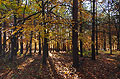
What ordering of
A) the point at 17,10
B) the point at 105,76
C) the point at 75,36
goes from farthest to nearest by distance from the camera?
the point at 75,36
the point at 105,76
the point at 17,10

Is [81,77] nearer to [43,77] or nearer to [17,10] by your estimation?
[43,77]

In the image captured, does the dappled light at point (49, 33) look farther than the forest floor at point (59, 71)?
No

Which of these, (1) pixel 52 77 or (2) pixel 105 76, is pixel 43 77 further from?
(2) pixel 105 76

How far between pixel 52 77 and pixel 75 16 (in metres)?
5.92

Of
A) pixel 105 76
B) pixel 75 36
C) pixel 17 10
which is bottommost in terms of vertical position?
pixel 105 76

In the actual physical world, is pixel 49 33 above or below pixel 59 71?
above

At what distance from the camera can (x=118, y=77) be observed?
7309 millimetres

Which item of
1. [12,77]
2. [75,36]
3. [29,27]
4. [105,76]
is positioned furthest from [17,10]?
[105,76]

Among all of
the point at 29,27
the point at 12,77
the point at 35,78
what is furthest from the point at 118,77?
the point at 12,77

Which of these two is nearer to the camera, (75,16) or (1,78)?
(1,78)

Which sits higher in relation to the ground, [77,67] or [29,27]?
[29,27]

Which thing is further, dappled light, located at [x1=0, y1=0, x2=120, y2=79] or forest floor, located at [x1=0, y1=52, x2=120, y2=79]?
forest floor, located at [x1=0, y1=52, x2=120, y2=79]

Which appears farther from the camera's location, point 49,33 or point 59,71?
point 49,33

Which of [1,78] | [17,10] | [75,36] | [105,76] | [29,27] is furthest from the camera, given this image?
[75,36]
